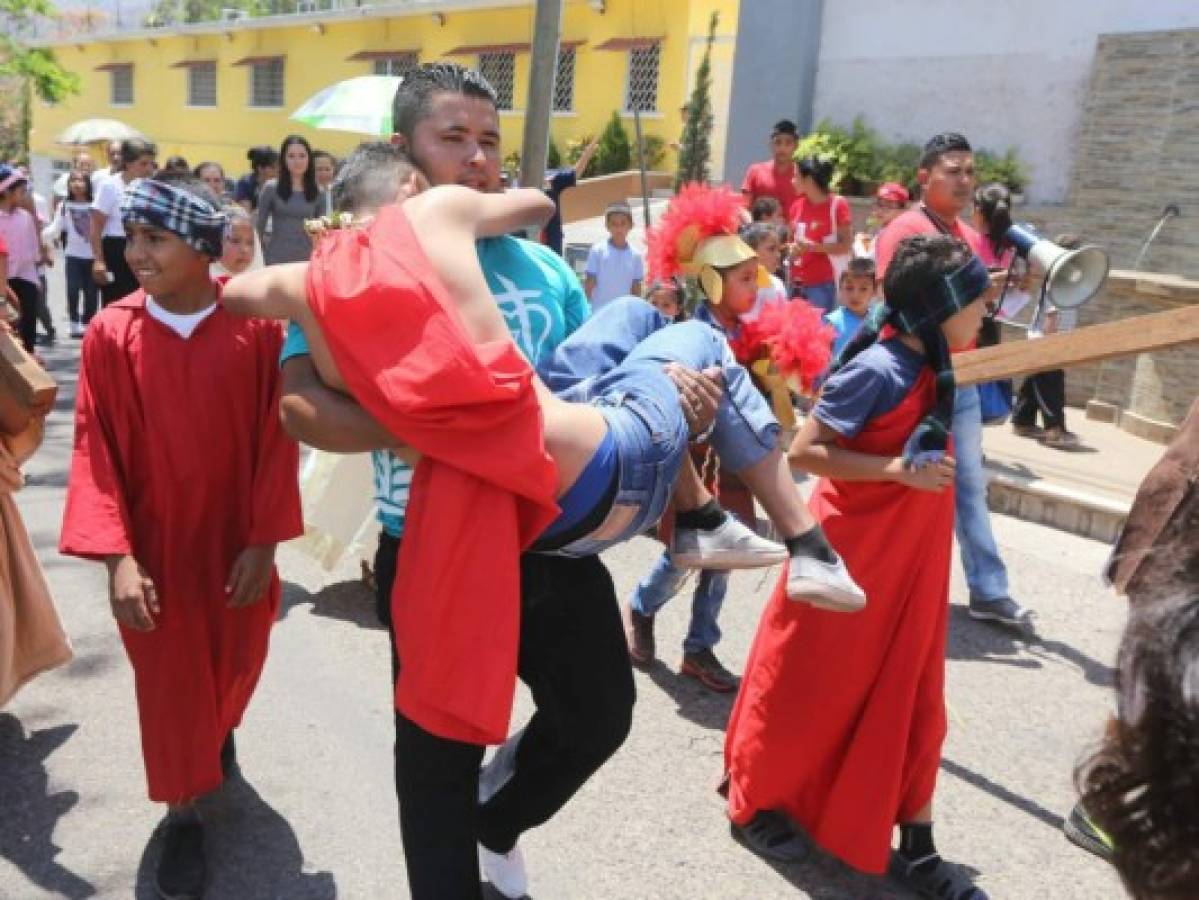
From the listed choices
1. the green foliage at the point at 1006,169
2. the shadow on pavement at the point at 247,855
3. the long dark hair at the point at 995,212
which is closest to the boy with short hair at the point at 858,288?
the long dark hair at the point at 995,212

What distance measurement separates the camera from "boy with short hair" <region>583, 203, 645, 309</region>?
9.38 meters

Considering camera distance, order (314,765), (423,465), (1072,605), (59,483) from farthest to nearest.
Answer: (59,483)
(1072,605)
(314,765)
(423,465)

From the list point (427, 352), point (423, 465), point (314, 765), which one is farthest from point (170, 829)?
point (427, 352)

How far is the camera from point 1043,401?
817 cm

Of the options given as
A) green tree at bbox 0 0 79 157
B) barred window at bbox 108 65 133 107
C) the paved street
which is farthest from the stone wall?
barred window at bbox 108 65 133 107

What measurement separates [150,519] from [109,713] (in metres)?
1.26

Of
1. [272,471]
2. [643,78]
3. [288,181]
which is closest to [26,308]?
[288,181]

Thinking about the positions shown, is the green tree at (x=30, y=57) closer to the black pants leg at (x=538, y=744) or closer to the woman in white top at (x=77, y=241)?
the woman in white top at (x=77, y=241)

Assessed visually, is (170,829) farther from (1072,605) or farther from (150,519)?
(1072,605)

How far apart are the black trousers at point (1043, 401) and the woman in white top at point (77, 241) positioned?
883 cm

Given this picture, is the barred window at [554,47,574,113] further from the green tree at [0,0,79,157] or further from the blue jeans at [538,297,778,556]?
the blue jeans at [538,297,778,556]

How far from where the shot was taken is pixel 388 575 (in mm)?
2494

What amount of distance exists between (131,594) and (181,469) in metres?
0.35

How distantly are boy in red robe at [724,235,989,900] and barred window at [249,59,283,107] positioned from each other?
31.2 meters
